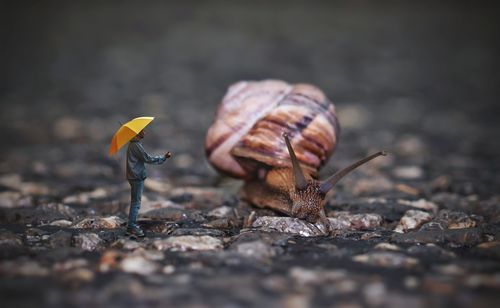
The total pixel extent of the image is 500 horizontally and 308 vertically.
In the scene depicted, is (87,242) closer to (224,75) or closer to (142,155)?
(142,155)

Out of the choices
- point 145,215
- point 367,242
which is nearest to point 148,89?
point 145,215

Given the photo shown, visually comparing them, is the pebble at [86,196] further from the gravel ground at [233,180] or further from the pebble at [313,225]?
the pebble at [313,225]

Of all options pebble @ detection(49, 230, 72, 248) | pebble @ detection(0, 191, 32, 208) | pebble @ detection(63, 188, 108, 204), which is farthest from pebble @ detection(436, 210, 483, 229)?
pebble @ detection(0, 191, 32, 208)

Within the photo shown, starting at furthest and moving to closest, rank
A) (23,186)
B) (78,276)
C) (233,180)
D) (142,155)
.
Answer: (233,180)
(23,186)
(142,155)
(78,276)

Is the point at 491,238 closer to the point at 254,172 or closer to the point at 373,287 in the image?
the point at 373,287

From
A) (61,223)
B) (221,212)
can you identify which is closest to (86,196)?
(61,223)

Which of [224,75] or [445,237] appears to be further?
[224,75]
